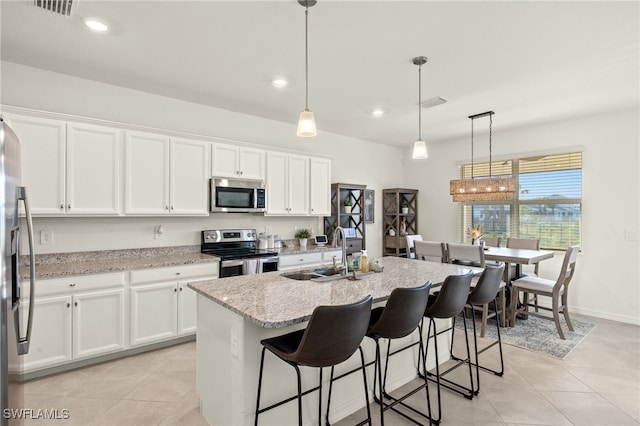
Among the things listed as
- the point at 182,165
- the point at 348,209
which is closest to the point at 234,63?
the point at 182,165

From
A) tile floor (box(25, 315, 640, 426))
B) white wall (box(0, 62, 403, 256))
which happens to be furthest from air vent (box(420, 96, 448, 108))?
tile floor (box(25, 315, 640, 426))

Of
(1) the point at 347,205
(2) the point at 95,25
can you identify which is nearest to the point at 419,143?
(1) the point at 347,205

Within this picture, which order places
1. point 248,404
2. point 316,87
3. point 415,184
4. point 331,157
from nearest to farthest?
1. point 248,404
2. point 316,87
3. point 331,157
4. point 415,184

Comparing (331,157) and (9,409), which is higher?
(331,157)

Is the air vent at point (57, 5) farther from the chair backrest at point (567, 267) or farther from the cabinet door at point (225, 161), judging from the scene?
the chair backrest at point (567, 267)

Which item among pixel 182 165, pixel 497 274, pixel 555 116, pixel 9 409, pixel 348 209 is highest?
pixel 555 116

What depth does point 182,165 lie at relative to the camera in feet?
12.3

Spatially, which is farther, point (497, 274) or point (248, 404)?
point (497, 274)

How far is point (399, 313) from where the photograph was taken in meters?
1.96

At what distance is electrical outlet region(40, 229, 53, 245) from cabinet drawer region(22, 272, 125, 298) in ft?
1.80

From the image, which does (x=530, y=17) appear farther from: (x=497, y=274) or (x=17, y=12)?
(x=17, y=12)

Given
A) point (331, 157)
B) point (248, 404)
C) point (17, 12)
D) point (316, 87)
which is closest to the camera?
point (248, 404)

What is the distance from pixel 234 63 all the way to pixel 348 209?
123 inches

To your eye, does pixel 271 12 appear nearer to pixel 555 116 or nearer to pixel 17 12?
pixel 17 12
